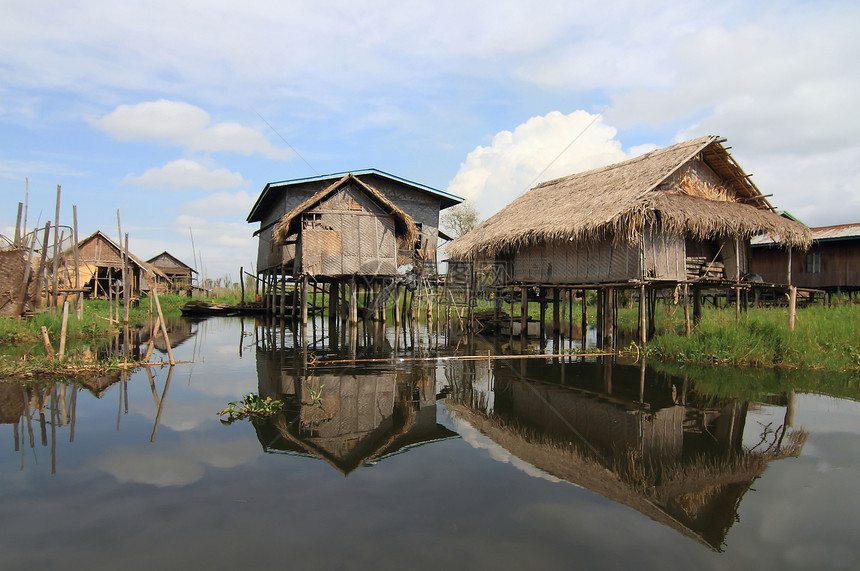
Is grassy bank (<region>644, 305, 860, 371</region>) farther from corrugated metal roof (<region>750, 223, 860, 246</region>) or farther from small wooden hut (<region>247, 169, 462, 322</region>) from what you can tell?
small wooden hut (<region>247, 169, 462, 322</region>)

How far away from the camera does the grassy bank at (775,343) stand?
397 inches

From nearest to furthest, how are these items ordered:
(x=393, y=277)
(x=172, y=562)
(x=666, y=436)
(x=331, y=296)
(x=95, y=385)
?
(x=172, y=562) → (x=666, y=436) → (x=95, y=385) → (x=393, y=277) → (x=331, y=296)

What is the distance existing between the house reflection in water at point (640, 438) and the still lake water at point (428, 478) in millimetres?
30

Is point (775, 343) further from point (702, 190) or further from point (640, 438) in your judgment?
point (640, 438)

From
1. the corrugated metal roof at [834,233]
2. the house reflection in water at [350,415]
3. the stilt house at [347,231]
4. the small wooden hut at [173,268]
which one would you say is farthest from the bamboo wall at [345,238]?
the small wooden hut at [173,268]

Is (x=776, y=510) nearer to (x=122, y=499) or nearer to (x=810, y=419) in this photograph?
(x=810, y=419)

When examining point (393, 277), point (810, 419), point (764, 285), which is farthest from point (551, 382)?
point (393, 277)

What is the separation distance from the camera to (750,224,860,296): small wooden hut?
1975cm

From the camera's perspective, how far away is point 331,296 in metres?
24.6

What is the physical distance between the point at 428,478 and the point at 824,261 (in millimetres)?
21682

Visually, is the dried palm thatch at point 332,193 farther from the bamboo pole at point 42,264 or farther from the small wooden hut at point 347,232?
the bamboo pole at point 42,264

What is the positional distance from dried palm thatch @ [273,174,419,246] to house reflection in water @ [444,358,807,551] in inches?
402

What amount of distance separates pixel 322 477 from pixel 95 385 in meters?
5.57

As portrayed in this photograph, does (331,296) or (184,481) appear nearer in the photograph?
(184,481)
